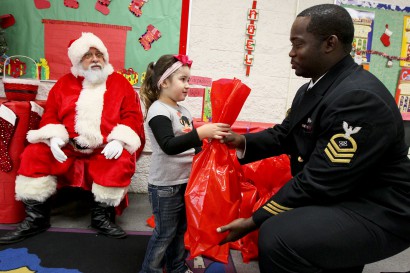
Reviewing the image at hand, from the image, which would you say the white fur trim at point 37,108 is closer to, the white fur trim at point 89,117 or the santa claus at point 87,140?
the santa claus at point 87,140

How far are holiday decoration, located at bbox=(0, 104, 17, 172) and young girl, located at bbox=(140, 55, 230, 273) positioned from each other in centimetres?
112

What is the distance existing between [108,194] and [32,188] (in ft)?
1.62

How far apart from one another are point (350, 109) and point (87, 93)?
1860 millimetres

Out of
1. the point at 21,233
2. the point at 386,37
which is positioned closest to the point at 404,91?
the point at 386,37

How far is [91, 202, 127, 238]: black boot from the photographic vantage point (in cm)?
219

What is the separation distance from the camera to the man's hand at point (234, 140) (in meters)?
1.47

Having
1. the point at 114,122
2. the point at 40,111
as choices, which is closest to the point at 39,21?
the point at 40,111

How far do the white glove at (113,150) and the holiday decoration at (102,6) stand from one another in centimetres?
134

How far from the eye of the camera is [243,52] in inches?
120

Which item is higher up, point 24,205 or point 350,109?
point 350,109

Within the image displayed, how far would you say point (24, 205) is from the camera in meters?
2.29

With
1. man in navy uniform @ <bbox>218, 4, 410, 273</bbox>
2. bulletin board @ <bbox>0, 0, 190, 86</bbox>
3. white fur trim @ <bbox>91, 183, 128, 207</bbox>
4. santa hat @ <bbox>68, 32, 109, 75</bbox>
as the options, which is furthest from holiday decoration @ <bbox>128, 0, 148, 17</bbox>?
man in navy uniform @ <bbox>218, 4, 410, 273</bbox>

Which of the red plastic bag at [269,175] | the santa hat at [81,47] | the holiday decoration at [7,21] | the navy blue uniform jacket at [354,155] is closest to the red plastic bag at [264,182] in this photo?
the red plastic bag at [269,175]

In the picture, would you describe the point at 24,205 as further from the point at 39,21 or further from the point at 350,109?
the point at 350,109
